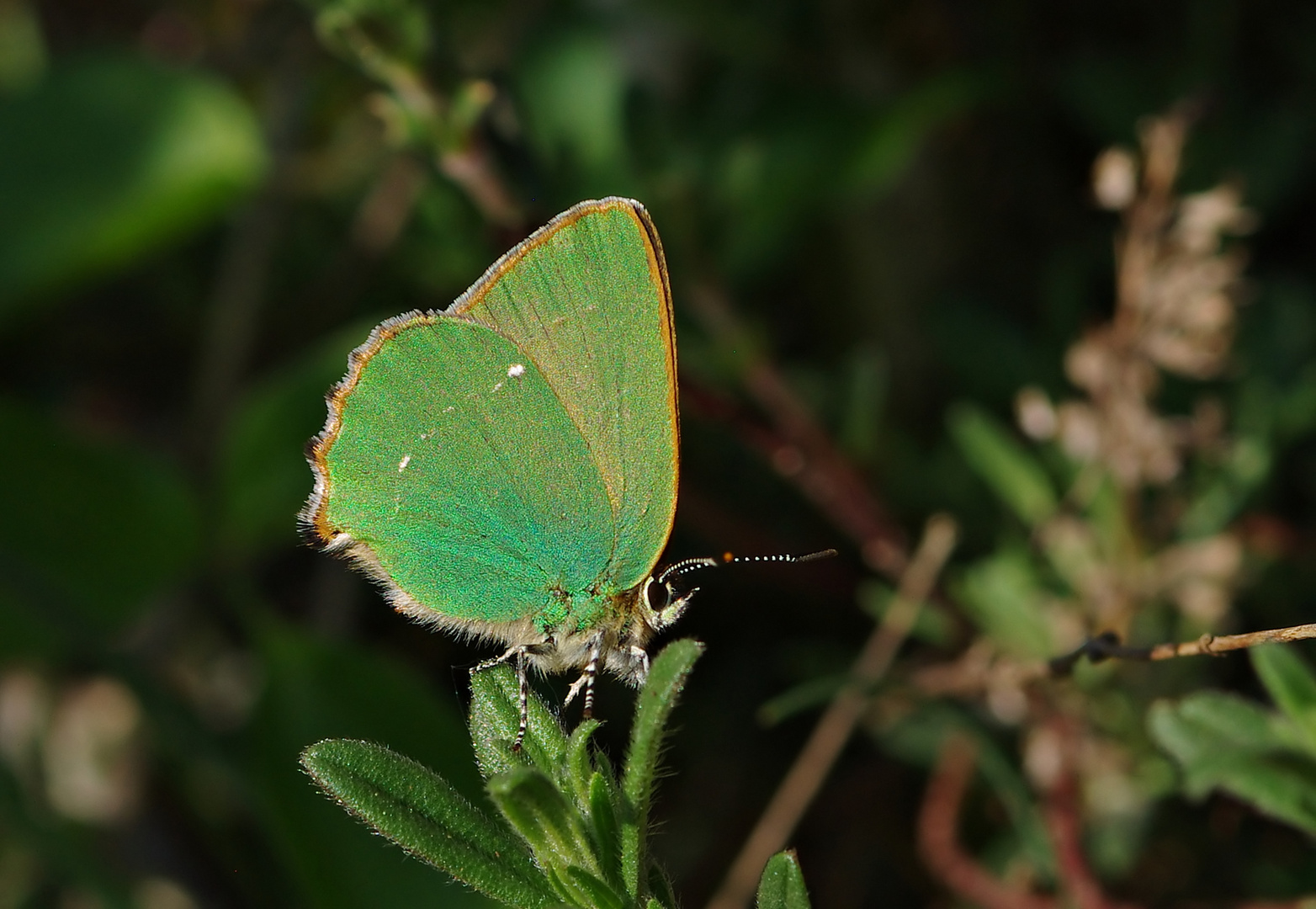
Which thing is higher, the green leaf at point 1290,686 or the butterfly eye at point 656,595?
the green leaf at point 1290,686

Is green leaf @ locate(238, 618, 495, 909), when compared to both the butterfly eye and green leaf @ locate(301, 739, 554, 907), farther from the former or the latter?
green leaf @ locate(301, 739, 554, 907)

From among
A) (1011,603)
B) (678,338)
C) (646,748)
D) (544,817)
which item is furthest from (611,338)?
(678,338)

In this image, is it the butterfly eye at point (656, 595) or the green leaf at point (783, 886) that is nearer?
the green leaf at point (783, 886)

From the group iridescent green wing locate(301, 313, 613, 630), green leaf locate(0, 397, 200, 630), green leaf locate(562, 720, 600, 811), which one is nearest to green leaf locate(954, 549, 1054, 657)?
iridescent green wing locate(301, 313, 613, 630)

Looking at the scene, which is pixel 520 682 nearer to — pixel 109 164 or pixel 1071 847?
pixel 1071 847

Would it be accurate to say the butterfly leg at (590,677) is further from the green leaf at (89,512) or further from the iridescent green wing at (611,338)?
the green leaf at (89,512)

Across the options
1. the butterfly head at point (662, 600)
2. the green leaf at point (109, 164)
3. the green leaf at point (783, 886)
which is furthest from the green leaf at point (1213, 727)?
the green leaf at point (109, 164)
